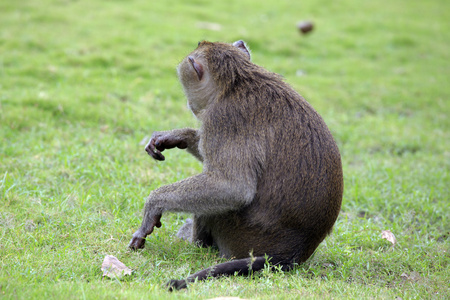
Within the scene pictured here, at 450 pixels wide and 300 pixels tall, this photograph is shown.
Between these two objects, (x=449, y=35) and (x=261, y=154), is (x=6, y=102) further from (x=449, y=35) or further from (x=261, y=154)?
(x=449, y=35)

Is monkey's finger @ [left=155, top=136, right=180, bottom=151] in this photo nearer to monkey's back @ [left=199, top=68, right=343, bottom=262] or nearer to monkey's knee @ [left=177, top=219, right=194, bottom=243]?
monkey's back @ [left=199, top=68, right=343, bottom=262]

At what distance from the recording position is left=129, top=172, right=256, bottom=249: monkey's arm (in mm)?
3738

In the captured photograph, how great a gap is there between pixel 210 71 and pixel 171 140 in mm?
718

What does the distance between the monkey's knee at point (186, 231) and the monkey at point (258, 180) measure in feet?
1.43

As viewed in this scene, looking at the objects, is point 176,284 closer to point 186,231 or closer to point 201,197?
point 201,197

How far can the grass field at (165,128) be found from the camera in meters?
3.84

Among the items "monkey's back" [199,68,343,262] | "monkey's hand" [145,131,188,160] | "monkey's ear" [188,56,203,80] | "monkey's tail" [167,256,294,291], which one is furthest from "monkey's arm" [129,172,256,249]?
"monkey's ear" [188,56,203,80]

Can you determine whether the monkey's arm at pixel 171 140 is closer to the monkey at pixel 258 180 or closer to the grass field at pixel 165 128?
the monkey at pixel 258 180

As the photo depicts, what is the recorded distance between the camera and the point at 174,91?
8172 mm

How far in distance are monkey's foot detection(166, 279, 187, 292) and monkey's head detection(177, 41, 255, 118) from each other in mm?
1490

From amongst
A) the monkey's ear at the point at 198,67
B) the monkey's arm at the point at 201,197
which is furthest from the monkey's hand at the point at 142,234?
the monkey's ear at the point at 198,67

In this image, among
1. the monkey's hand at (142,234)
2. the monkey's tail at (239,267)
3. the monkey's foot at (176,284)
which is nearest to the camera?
the monkey's foot at (176,284)

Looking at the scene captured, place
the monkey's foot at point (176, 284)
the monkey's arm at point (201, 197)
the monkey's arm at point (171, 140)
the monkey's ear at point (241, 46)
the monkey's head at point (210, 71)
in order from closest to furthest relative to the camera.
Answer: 1. the monkey's foot at point (176, 284)
2. the monkey's arm at point (201, 197)
3. the monkey's head at point (210, 71)
4. the monkey's arm at point (171, 140)
5. the monkey's ear at point (241, 46)

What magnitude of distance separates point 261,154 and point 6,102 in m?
4.57
